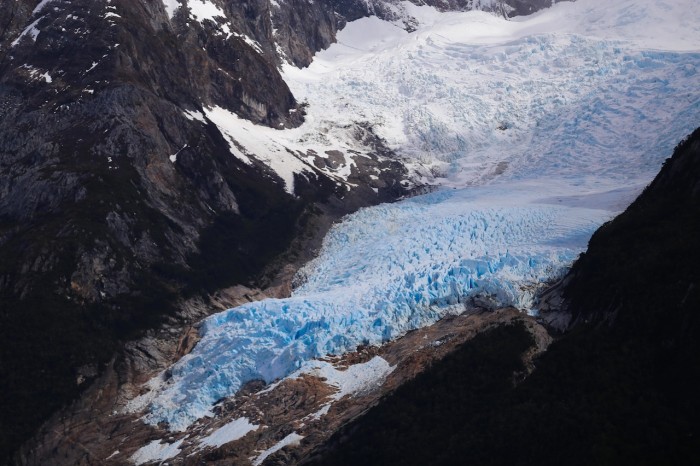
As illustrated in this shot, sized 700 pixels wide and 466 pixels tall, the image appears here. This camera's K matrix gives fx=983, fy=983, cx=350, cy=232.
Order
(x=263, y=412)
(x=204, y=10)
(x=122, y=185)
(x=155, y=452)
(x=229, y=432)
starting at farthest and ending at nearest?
(x=204, y=10) → (x=122, y=185) → (x=263, y=412) → (x=155, y=452) → (x=229, y=432)

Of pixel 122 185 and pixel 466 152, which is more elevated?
pixel 122 185

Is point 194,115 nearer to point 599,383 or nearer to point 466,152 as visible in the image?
point 466,152

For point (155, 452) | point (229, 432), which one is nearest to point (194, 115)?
point (155, 452)

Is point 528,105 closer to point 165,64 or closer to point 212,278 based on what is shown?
point 165,64

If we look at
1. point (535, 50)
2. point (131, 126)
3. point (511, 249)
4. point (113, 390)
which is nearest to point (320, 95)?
point (535, 50)

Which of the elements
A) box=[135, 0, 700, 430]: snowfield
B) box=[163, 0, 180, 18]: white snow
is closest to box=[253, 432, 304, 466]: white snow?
box=[135, 0, 700, 430]: snowfield

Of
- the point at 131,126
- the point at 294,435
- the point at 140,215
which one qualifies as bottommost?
the point at 294,435
